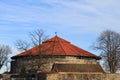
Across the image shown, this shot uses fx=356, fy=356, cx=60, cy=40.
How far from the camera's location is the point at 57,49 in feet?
215

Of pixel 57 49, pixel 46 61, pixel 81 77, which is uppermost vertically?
pixel 57 49

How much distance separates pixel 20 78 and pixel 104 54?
66.1 feet

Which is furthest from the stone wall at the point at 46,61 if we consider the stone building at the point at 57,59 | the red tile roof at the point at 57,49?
the red tile roof at the point at 57,49

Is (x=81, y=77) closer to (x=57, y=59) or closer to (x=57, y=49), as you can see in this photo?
(x=57, y=59)

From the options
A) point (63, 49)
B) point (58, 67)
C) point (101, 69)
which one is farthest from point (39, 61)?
point (101, 69)

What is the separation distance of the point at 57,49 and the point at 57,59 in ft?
8.60

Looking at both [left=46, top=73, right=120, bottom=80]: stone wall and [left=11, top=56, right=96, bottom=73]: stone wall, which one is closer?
[left=46, top=73, right=120, bottom=80]: stone wall

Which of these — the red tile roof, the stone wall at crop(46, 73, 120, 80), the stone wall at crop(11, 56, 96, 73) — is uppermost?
the red tile roof

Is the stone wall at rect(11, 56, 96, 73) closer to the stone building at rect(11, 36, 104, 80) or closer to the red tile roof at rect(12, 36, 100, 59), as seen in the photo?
the stone building at rect(11, 36, 104, 80)

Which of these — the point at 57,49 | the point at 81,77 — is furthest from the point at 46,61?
the point at 81,77

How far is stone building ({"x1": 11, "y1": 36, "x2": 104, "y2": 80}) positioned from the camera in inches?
2386

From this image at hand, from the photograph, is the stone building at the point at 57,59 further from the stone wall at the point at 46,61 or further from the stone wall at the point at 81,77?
the stone wall at the point at 81,77

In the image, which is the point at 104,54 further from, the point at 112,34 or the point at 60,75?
the point at 60,75

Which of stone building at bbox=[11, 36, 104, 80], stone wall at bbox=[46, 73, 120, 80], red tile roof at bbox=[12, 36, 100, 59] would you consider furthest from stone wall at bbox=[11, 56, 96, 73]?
stone wall at bbox=[46, 73, 120, 80]
